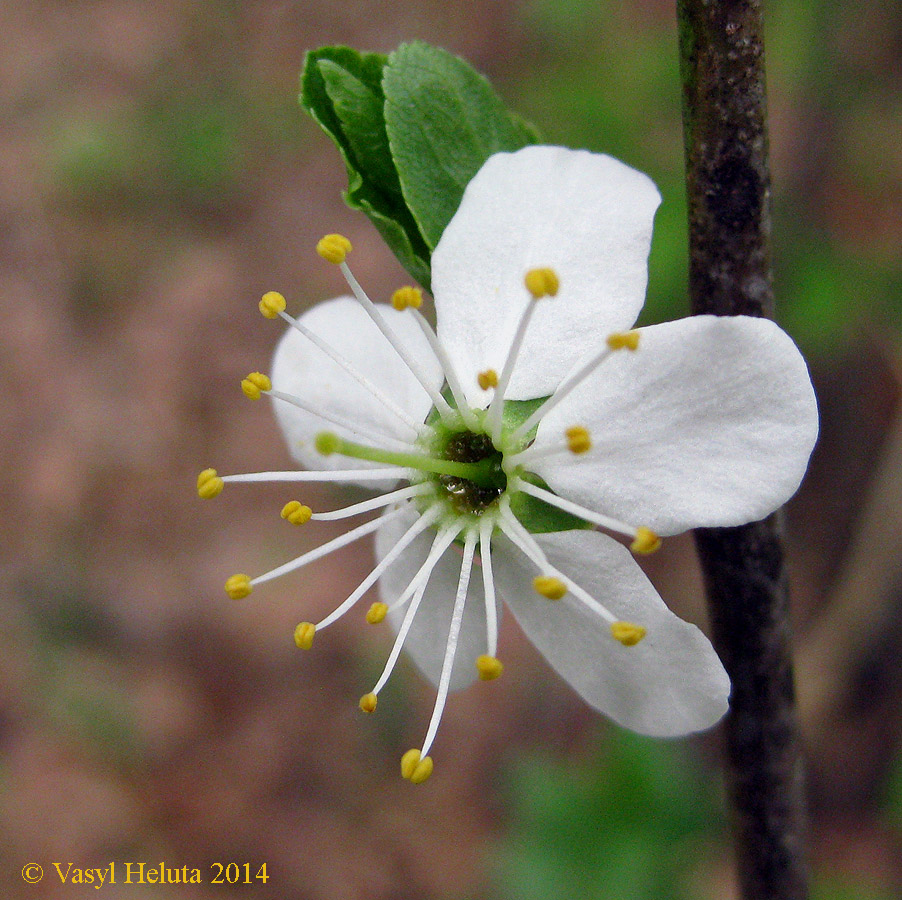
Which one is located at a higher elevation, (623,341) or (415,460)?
(623,341)

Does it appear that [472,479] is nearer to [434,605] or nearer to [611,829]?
[434,605]

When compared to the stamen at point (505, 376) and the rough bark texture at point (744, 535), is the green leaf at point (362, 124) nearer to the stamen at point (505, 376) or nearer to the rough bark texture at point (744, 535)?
the stamen at point (505, 376)

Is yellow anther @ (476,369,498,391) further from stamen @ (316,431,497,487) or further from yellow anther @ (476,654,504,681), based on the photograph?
yellow anther @ (476,654,504,681)
